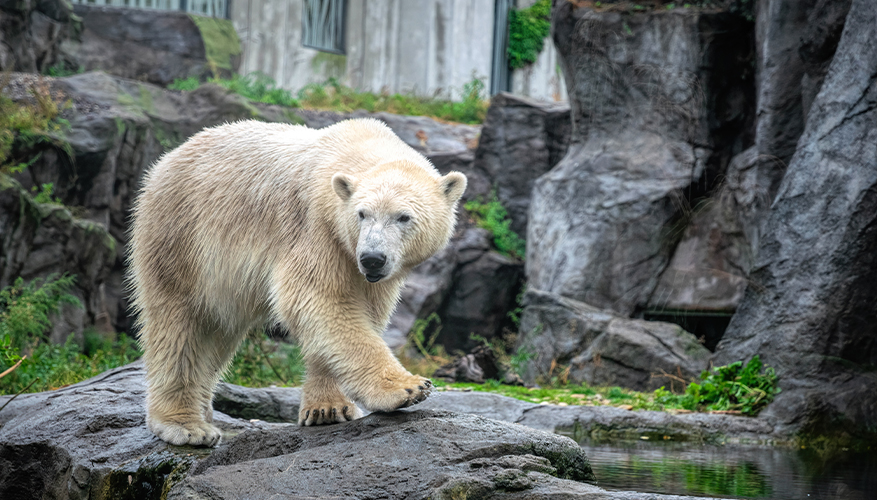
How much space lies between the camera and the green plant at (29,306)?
7.23 meters

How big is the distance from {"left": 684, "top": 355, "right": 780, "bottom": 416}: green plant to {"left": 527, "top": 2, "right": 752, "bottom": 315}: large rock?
2.99 metres

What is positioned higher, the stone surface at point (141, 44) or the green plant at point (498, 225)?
the stone surface at point (141, 44)

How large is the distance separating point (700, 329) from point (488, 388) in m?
3.80

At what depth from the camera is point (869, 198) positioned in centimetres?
652

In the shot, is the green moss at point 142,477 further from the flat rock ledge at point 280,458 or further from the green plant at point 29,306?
the green plant at point 29,306

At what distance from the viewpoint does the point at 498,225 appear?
512 inches

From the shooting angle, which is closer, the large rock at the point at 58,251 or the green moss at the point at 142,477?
the green moss at the point at 142,477

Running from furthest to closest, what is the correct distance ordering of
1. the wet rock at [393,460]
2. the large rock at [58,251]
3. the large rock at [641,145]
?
1. the large rock at [641,145]
2. the large rock at [58,251]
3. the wet rock at [393,460]

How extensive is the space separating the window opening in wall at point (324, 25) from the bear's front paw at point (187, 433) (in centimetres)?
1497

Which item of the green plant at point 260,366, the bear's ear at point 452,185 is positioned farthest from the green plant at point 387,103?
the bear's ear at point 452,185

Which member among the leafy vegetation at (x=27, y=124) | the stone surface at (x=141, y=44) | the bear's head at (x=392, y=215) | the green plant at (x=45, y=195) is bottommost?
the green plant at (x=45, y=195)

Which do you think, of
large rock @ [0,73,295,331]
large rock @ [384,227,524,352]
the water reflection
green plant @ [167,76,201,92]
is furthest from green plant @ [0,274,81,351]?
green plant @ [167,76,201,92]

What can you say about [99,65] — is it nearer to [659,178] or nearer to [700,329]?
[659,178]

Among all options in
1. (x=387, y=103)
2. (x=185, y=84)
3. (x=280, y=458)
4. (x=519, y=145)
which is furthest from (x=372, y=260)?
(x=387, y=103)
